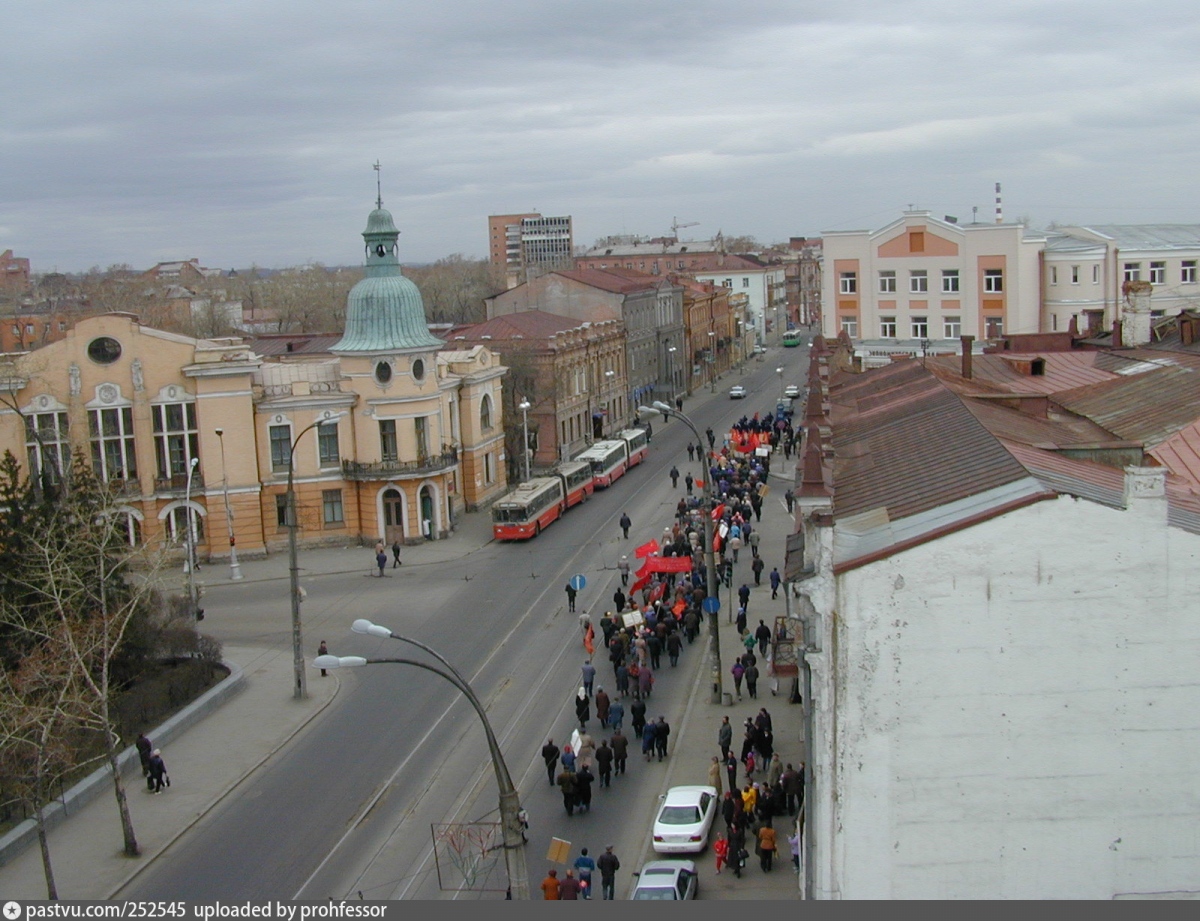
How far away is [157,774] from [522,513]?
23322 mm

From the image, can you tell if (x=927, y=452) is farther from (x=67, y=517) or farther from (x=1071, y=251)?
(x=1071, y=251)

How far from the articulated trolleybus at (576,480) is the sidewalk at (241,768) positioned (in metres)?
14.9

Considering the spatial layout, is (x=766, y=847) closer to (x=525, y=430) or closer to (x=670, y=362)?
(x=525, y=430)

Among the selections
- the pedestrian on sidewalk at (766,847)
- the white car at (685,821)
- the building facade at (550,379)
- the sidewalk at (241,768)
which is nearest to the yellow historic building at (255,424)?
the building facade at (550,379)

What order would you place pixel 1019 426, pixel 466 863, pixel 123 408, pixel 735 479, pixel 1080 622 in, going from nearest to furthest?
pixel 1080 622 < pixel 466 863 < pixel 1019 426 < pixel 123 408 < pixel 735 479

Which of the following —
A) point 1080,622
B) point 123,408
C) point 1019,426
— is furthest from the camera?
point 123,408

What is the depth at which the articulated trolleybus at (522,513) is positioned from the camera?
47156mm

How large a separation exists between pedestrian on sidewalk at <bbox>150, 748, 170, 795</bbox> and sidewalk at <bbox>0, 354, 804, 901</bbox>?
210 mm

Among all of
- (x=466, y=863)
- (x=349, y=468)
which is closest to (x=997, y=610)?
(x=466, y=863)

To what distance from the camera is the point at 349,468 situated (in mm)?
47281

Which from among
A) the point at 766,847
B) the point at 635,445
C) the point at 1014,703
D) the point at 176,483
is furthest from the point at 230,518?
the point at 1014,703

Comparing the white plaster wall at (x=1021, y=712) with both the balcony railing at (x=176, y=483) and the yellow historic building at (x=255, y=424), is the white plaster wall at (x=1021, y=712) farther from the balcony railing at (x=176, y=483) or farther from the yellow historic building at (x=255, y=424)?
the balcony railing at (x=176, y=483)

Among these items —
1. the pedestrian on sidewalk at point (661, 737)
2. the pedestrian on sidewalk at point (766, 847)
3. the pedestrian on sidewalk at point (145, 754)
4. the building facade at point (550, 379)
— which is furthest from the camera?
the building facade at point (550, 379)

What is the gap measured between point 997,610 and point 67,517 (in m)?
21.5
